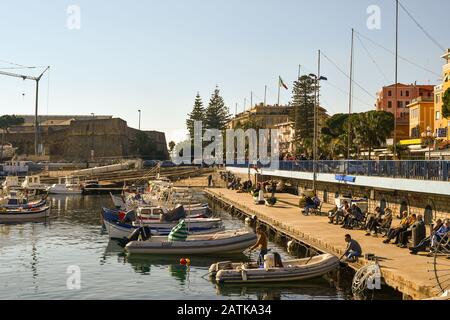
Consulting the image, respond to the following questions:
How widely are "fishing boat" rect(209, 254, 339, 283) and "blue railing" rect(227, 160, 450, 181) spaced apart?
23.9 feet

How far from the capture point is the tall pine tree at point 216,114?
13038 centimetres

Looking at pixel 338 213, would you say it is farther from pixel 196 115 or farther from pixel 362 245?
pixel 196 115

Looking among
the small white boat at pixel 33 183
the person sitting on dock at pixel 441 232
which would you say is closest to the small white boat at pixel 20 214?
the small white boat at pixel 33 183

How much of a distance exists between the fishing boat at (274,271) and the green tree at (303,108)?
242 feet

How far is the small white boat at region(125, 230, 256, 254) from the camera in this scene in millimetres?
31062

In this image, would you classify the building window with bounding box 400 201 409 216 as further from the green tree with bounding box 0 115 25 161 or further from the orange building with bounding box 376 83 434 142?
the green tree with bounding box 0 115 25 161

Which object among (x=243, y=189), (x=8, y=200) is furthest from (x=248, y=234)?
(x=243, y=189)

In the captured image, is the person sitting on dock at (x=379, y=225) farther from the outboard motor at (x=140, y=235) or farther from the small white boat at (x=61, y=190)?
the small white boat at (x=61, y=190)

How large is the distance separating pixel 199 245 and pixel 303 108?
2804 inches

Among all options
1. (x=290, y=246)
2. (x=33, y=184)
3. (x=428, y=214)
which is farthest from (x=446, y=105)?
(x=33, y=184)

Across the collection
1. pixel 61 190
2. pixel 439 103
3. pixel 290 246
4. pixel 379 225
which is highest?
pixel 439 103

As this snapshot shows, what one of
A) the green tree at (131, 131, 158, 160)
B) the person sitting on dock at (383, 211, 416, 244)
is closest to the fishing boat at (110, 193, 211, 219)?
the person sitting on dock at (383, 211, 416, 244)

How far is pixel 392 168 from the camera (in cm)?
3438

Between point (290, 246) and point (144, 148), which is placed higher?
point (144, 148)
